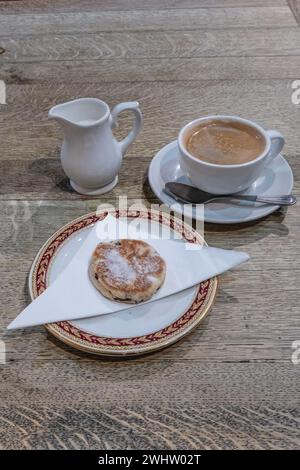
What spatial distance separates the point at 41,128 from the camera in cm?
117

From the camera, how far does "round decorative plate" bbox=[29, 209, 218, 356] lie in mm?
693

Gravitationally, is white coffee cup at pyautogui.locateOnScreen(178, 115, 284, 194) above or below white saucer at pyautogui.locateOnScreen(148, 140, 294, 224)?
above

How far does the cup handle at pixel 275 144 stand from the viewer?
0.95 metres

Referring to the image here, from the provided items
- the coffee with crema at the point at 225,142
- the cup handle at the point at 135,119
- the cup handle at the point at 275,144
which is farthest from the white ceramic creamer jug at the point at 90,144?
the cup handle at the point at 275,144

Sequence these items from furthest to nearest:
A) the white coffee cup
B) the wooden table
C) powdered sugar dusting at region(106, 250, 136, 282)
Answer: the white coffee cup, powdered sugar dusting at region(106, 250, 136, 282), the wooden table

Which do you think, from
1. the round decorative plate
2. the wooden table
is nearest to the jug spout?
the wooden table

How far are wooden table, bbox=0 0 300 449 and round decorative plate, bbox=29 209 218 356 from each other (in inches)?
1.4

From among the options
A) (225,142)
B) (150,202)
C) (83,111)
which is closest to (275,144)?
(225,142)

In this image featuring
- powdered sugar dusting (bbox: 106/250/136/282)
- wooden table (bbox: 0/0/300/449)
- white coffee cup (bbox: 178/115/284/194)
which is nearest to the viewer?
wooden table (bbox: 0/0/300/449)

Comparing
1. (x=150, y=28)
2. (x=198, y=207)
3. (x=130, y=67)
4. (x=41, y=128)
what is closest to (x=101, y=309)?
(x=198, y=207)

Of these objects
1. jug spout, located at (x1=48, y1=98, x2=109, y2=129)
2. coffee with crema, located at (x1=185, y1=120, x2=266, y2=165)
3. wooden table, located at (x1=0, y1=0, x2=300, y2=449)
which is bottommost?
wooden table, located at (x1=0, y1=0, x2=300, y2=449)

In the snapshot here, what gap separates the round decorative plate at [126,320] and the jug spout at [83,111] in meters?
0.26

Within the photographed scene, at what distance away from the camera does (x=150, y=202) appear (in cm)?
97

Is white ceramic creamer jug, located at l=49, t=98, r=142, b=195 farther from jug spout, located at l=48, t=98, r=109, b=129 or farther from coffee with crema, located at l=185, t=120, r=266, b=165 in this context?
coffee with crema, located at l=185, t=120, r=266, b=165
